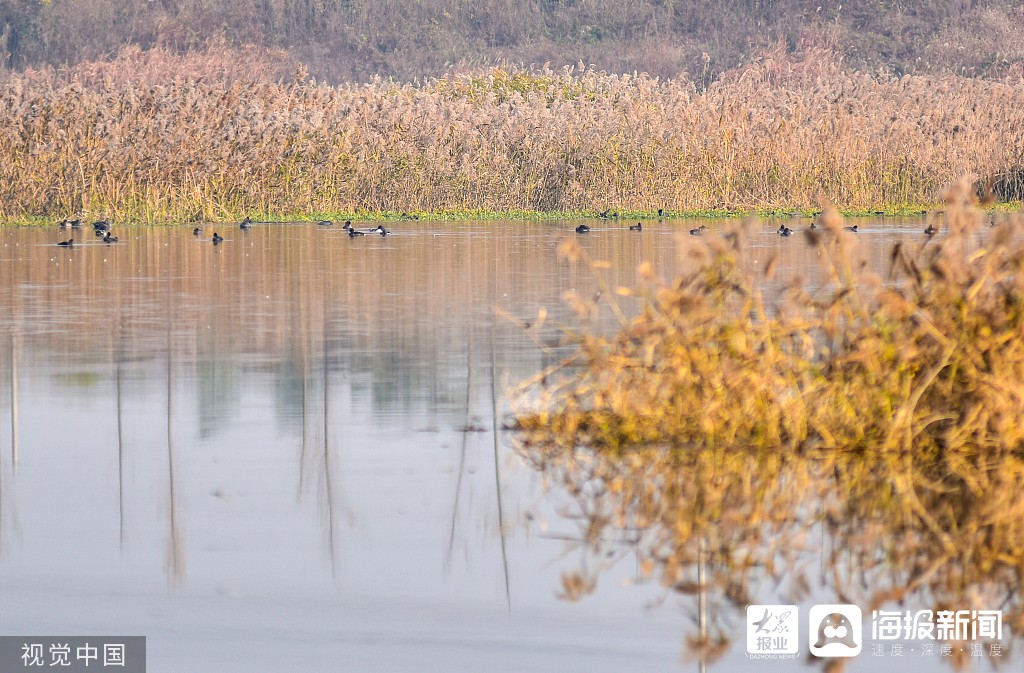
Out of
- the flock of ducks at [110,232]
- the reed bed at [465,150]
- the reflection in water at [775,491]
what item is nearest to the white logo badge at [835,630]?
the reflection in water at [775,491]

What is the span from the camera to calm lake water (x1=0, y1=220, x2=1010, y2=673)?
5.47 meters

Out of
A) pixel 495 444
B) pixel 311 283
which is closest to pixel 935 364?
pixel 495 444

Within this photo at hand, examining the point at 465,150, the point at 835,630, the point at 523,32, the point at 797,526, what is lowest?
the point at 835,630

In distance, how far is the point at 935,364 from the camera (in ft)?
25.9

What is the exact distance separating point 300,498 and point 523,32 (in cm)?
6337

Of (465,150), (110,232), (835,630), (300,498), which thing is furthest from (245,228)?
(835,630)

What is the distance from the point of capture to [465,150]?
29.6m

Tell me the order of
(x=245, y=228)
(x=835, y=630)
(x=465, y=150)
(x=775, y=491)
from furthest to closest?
(x=465, y=150) → (x=245, y=228) → (x=775, y=491) → (x=835, y=630)

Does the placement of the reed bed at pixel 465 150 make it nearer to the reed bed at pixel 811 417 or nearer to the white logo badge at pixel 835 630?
the reed bed at pixel 811 417

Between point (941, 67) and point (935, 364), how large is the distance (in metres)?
59.6

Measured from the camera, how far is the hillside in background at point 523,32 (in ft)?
218

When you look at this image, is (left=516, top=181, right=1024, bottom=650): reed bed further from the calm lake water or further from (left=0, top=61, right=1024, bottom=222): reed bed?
(left=0, top=61, right=1024, bottom=222): reed bed

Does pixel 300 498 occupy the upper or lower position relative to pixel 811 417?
lower

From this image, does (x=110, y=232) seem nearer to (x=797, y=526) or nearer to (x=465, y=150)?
(x=465, y=150)
